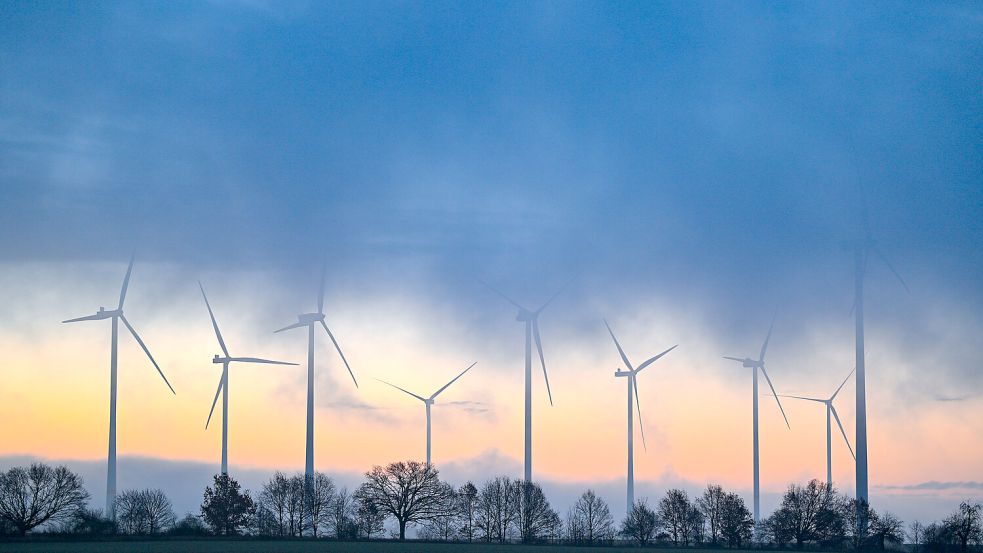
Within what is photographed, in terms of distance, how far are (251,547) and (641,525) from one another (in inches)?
2718

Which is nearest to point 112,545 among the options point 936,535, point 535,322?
point 535,322

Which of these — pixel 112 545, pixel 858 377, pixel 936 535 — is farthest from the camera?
pixel 936 535

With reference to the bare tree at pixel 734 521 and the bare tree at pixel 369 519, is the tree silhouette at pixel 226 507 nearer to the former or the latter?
the bare tree at pixel 369 519

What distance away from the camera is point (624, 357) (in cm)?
17400

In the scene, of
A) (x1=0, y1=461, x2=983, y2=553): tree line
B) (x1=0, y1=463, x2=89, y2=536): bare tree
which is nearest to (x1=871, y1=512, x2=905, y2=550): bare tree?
(x1=0, y1=461, x2=983, y2=553): tree line

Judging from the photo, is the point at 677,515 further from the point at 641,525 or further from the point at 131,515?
the point at 131,515

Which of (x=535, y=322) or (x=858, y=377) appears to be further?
(x=535, y=322)

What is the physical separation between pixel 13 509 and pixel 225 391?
29.5 metres

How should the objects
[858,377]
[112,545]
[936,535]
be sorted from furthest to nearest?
[936,535] → [858,377] → [112,545]

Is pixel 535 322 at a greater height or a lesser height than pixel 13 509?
greater

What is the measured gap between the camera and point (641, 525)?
184000 millimetres

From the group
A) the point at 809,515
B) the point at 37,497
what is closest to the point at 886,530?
the point at 809,515

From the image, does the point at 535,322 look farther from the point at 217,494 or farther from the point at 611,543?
the point at 217,494

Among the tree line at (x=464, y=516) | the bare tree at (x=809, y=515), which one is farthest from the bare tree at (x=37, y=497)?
the bare tree at (x=809, y=515)
